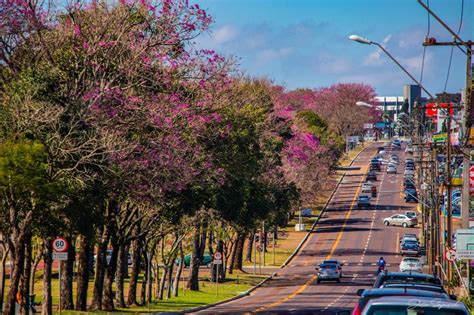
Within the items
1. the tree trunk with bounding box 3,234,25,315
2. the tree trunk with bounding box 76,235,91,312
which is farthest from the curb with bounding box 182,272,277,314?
the tree trunk with bounding box 3,234,25,315

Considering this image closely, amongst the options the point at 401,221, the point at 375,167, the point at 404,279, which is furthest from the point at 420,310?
the point at 375,167

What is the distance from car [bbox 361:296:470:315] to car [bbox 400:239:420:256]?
72.5 m

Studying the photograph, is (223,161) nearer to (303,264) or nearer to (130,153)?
(130,153)

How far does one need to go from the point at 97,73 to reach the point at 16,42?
8.76 ft

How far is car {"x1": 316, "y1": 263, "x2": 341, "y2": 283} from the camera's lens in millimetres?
70188

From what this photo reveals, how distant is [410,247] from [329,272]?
19.1 meters

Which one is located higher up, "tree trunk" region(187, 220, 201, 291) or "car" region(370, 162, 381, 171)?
"car" region(370, 162, 381, 171)

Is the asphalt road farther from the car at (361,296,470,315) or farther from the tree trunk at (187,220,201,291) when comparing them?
the car at (361,296,470,315)

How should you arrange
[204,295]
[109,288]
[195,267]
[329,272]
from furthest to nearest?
[329,272]
[195,267]
[204,295]
[109,288]

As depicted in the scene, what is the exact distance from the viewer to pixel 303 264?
3445 inches

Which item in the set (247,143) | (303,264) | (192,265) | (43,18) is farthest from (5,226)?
(303,264)

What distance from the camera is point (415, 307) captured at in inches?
600

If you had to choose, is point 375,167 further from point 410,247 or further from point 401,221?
point 410,247

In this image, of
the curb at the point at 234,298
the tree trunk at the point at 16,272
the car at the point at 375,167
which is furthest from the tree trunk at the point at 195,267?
the car at the point at 375,167
